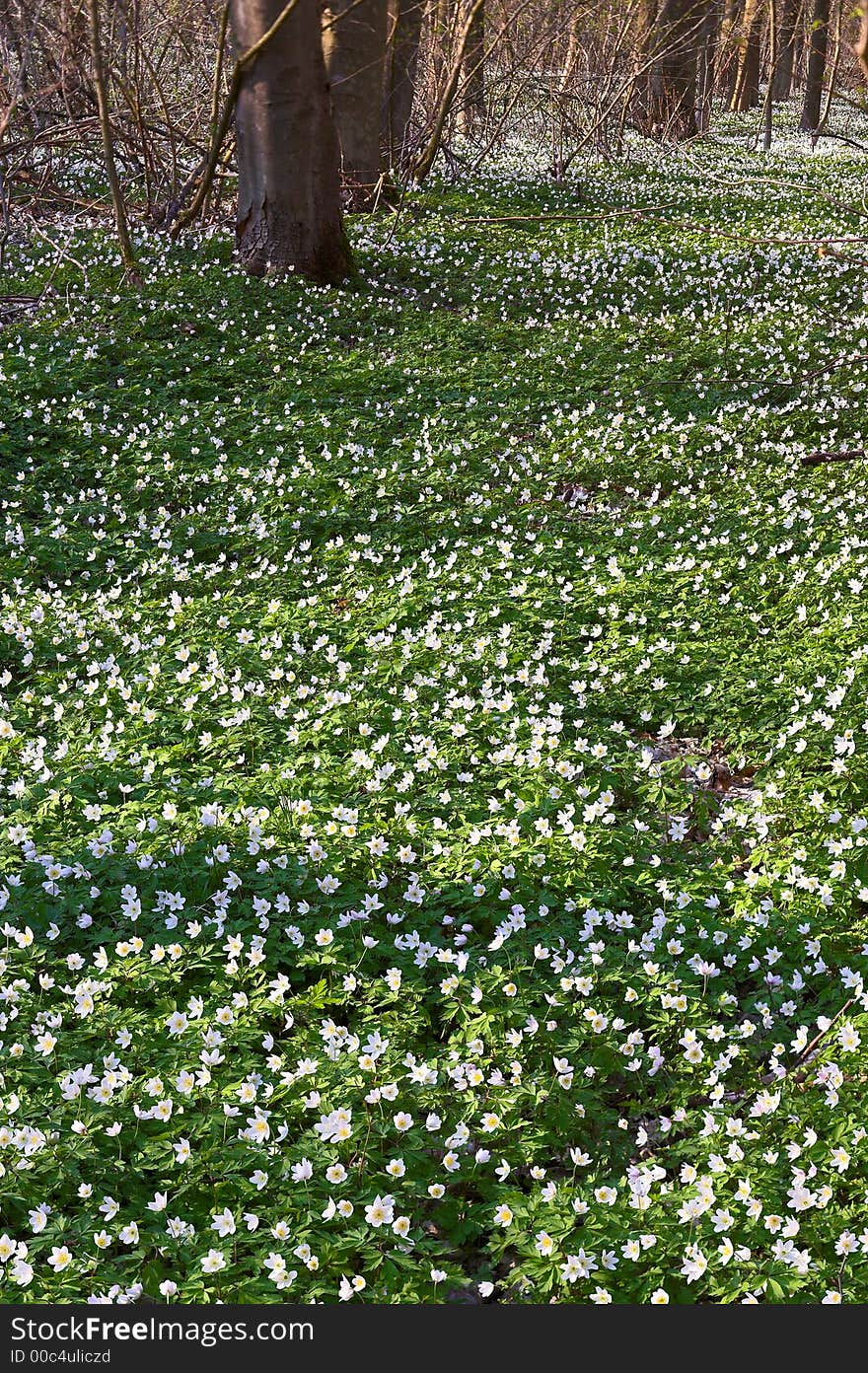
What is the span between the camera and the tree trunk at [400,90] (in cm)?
1388

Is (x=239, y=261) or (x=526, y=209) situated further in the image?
(x=526, y=209)

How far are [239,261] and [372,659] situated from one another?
7004 millimetres

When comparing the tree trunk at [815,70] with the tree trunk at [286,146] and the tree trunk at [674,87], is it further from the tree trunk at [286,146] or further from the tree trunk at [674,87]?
the tree trunk at [286,146]

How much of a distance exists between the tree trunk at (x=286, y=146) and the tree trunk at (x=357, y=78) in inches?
109

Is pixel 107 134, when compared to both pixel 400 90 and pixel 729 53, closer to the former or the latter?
pixel 400 90

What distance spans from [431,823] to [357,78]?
463 inches

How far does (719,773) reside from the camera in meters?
5.04

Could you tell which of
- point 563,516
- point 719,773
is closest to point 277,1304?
point 719,773

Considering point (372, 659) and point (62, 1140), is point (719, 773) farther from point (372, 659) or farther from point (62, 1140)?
point (62, 1140)

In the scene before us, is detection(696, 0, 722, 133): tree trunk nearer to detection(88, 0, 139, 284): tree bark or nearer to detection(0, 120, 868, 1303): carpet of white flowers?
detection(88, 0, 139, 284): tree bark

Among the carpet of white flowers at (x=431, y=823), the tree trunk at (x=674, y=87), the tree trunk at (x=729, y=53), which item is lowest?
the carpet of white flowers at (x=431, y=823)

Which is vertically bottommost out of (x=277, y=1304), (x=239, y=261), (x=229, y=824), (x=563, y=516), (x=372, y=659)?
(x=277, y=1304)

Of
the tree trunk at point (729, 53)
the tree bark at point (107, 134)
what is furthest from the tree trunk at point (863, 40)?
the tree trunk at point (729, 53)

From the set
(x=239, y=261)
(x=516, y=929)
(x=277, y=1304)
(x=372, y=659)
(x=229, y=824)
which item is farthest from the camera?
(x=239, y=261)
